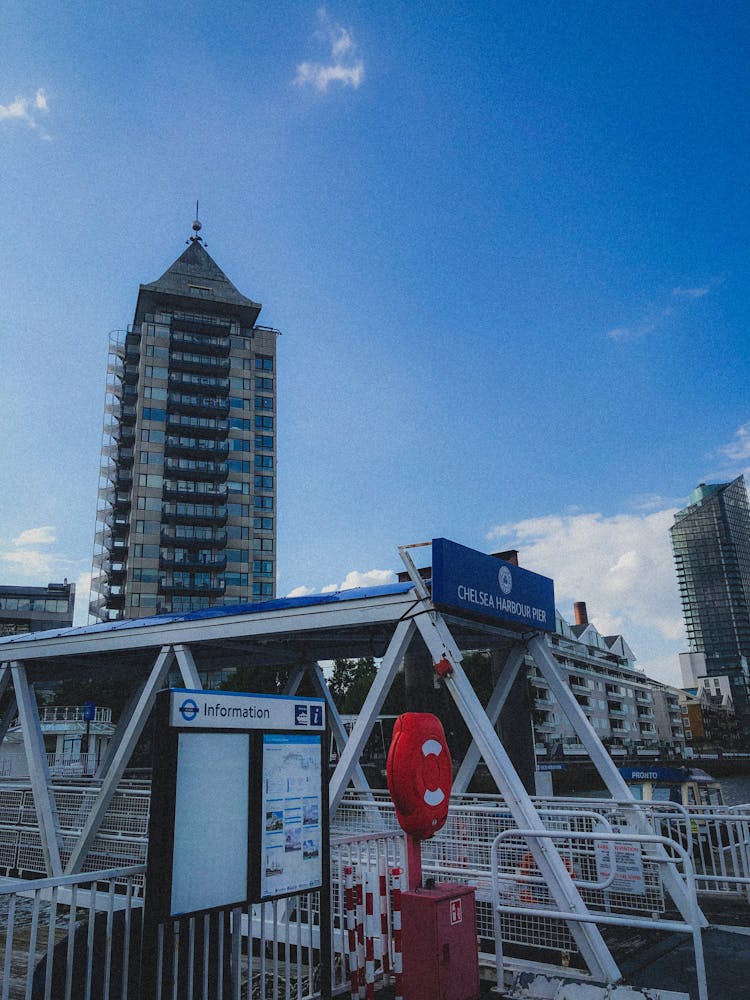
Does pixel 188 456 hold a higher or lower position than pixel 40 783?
higher

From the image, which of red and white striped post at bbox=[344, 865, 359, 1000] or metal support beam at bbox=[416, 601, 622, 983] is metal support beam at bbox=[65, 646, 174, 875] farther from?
red and white striped post at bbox=[344, 865, 359, 1000]

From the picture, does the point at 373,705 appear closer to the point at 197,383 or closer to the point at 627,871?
the point at 627,871

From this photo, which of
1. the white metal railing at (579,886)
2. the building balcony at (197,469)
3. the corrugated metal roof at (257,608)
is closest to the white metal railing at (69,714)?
the building balcony at (197,469)

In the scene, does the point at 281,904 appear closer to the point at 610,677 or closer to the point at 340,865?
the point at 340,865

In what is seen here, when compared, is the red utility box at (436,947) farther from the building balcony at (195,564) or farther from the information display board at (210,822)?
the building balcony at (195,564)

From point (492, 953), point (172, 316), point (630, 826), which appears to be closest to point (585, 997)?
point (492, 953)

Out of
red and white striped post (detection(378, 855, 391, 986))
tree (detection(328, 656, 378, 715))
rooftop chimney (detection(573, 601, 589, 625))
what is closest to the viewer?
red and white striped post (detection(378, 855, 391, 986))

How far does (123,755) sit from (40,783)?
213cm

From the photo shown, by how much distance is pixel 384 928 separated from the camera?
699cm

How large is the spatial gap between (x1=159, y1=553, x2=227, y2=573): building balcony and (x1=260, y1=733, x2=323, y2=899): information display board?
74337mm

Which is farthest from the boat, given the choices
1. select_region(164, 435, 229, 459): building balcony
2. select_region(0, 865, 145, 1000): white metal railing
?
select_region(164, 435, 229, 459): building balcony

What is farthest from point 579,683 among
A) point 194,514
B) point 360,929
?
point 360,929

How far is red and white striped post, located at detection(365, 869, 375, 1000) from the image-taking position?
632 centimetres

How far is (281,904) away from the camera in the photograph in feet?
27.3
